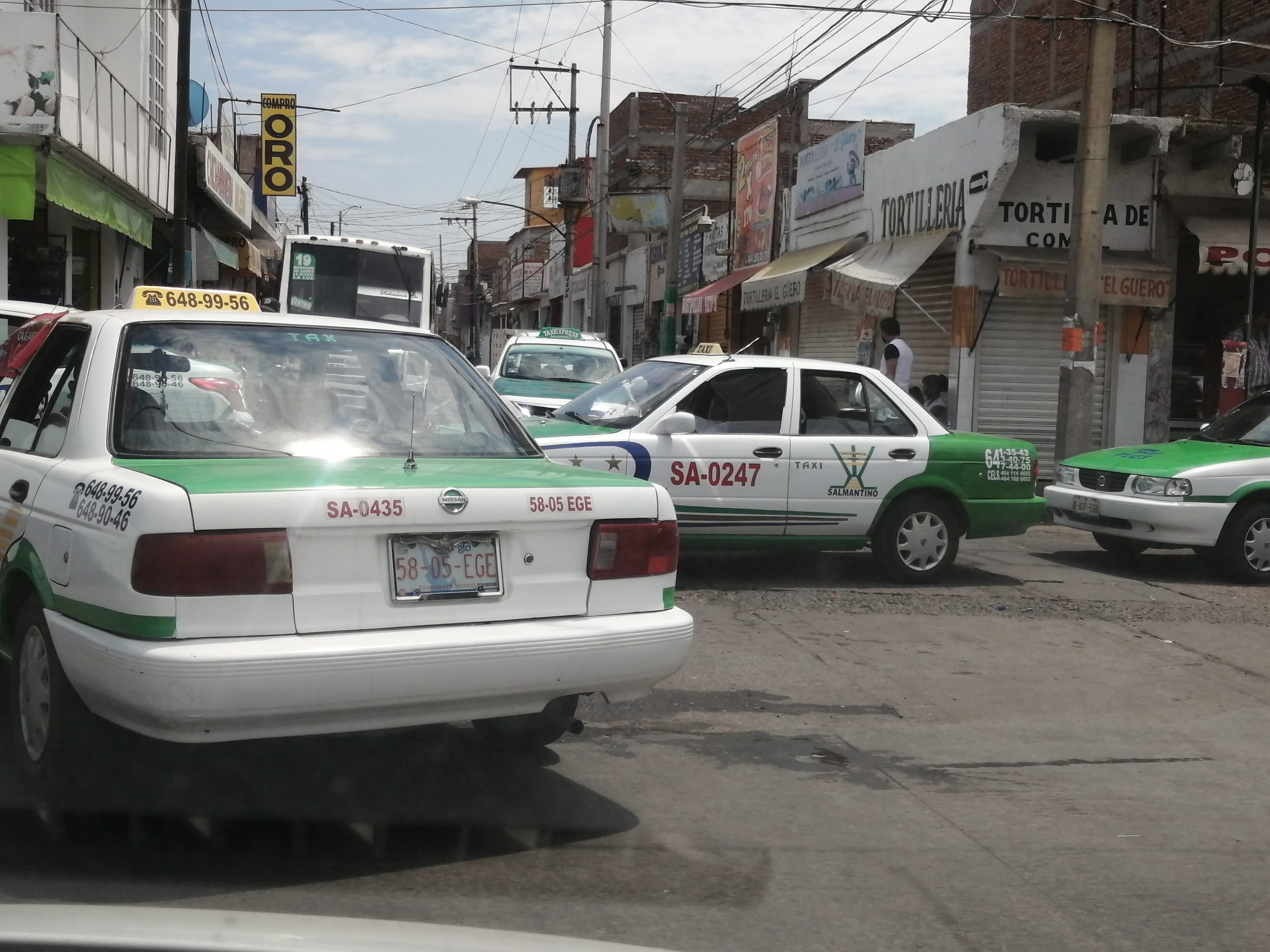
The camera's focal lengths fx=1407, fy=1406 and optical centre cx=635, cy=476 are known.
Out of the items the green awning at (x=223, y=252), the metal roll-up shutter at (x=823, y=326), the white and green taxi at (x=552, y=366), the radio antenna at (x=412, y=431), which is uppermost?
the green awning at (x=223, y=252)

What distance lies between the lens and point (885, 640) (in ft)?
25.8

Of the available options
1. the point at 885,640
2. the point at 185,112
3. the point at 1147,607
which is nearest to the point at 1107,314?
the point at 1147,607

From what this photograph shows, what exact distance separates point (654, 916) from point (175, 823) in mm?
1559

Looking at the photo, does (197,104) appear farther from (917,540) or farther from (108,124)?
(917,540)

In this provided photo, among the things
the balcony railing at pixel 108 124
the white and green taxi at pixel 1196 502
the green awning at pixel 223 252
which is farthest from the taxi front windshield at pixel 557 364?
the green awning at pixel 223 252

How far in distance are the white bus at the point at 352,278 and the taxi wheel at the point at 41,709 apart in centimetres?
1966

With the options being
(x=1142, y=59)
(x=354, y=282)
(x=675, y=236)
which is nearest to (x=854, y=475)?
(x=354, y=282)

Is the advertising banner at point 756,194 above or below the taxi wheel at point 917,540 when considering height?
above

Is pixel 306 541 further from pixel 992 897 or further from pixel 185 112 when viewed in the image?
pixel 185 112

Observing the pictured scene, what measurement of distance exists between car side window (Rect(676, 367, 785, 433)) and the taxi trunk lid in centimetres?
493

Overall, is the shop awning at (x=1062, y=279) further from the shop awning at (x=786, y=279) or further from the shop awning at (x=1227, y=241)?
the shop awning at (x=786, y=279)

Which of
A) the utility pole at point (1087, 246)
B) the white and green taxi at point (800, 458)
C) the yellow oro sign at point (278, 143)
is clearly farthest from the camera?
the yellow oro sign at point (278, 143)

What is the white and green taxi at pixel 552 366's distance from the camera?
17766mm

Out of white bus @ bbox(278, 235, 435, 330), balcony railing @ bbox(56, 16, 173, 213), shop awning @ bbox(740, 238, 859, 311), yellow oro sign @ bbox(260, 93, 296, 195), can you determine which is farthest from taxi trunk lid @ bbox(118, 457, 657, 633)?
yellow oro sign @ bbox(260, 93, 296, 195)
